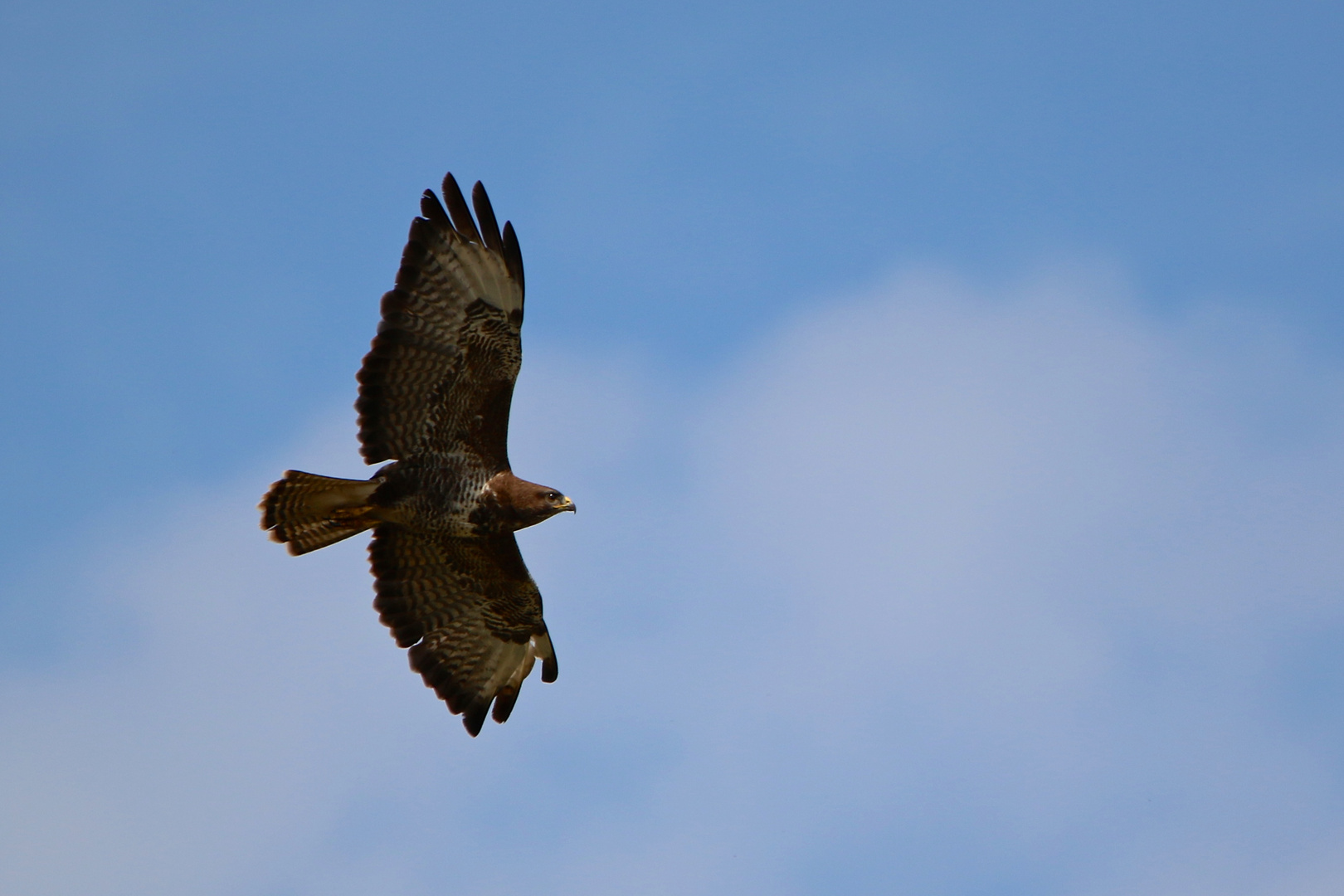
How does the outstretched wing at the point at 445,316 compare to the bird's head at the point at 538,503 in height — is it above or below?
above

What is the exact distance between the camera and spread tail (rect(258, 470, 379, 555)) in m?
11.8

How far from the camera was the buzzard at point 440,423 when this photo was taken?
11.7 m

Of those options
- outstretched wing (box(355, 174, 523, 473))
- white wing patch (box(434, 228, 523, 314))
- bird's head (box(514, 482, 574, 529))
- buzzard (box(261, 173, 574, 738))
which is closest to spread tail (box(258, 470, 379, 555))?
buzzard (box(261, 173, 574, 738))

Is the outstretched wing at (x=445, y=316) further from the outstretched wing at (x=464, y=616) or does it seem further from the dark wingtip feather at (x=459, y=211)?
the outstretched wing at (x=464, y=616)

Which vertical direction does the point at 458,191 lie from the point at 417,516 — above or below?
above

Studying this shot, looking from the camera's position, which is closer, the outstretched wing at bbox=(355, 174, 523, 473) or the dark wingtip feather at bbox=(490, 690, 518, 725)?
the outstretched wing at bbox=(355, 174, 523, 473)

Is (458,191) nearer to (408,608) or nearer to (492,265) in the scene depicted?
(492,265)

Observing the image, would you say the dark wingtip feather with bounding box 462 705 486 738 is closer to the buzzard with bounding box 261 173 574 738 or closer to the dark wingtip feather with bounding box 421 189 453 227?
the buzzard with bounding box 261 173 574 738

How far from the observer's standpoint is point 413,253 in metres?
11.7

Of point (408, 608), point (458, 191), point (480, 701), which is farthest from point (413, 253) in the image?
point (480, 701)

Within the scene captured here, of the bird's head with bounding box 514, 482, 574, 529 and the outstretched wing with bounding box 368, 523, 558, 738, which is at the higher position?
the bird's head with bounding box 514, 482, 574, 529

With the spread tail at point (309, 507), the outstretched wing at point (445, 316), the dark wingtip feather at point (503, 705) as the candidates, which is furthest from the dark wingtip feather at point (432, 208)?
the dark wingtip feather at point (503, 705)

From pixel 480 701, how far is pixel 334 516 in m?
2.31

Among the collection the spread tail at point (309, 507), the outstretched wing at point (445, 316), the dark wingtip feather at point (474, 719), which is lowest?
the dark wingtip feather at point (474, 719)
